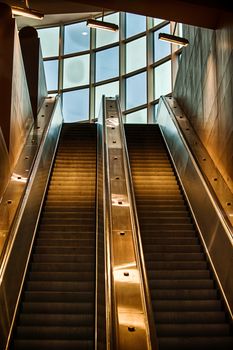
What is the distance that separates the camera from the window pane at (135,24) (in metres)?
20.9

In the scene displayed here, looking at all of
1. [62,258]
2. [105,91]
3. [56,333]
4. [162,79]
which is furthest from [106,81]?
[56,333]

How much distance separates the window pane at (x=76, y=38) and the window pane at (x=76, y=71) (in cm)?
41

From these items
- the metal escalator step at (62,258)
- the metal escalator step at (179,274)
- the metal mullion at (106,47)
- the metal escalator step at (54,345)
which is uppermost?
the metal mullion at (106,47)

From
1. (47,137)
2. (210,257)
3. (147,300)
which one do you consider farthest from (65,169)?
(147,300)

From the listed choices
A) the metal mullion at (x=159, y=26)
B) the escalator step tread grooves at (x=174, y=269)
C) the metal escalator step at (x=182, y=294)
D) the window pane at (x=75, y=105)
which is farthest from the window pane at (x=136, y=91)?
the metal escalator step at (x=182, y=294)

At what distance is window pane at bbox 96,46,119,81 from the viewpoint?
21.2m

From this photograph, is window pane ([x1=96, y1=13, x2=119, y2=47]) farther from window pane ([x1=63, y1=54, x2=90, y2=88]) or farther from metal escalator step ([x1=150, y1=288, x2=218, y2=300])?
metal escalator step ([x1=150, y1=288, x2=218, y2=300])

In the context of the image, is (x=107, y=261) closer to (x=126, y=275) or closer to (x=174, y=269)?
(x=126, y=275)

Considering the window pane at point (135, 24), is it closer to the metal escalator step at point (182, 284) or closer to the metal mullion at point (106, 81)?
the metal mullion at point (106, 81)

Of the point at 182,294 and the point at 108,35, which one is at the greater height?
the point at 108,35

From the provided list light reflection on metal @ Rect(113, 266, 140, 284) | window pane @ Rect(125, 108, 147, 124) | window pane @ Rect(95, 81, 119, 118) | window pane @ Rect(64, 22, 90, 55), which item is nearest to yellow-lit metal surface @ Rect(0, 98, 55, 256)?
light reflection on metal @ Rect(113, 266, 140, 284)

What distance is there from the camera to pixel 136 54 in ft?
68.3

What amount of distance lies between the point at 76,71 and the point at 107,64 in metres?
1.32

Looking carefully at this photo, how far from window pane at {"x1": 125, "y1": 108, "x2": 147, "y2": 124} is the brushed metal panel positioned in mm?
8910
